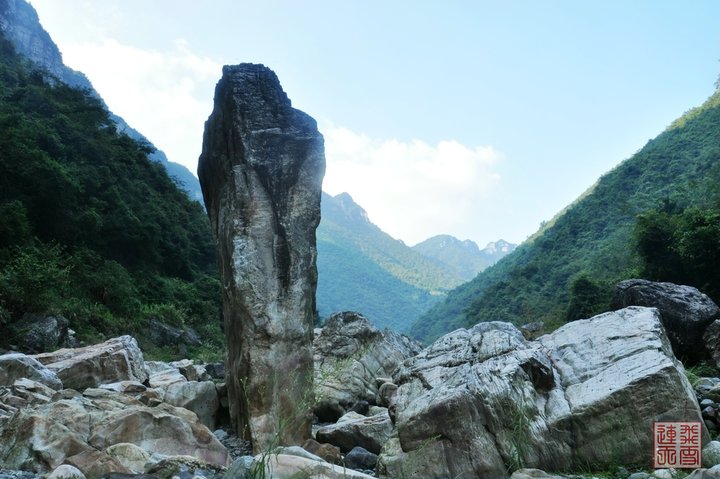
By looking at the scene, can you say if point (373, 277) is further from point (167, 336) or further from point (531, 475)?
point (531, 475)

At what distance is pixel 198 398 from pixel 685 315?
28.6 feet

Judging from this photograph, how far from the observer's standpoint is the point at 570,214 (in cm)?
5925

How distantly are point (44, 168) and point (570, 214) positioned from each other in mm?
47295

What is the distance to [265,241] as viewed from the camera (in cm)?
825

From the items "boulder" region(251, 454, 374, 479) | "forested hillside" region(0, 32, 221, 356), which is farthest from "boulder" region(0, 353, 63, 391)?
"forested hillside" region(0, 32, 221, 356)

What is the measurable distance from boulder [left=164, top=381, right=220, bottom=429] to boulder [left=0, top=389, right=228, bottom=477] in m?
1.73

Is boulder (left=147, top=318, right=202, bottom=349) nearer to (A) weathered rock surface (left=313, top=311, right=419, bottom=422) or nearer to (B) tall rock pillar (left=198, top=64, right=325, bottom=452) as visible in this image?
(A) weathered rock surface (left=313, top=311, right=419, bottom=422)

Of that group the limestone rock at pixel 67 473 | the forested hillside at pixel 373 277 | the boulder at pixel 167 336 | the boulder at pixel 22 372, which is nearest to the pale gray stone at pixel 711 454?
the limestone rock at pixel 67 473

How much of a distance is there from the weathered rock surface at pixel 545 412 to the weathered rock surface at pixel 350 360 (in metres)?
3.62


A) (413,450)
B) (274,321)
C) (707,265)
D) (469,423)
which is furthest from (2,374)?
(707,265)

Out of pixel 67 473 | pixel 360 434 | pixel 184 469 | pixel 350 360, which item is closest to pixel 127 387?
pixel 360 434

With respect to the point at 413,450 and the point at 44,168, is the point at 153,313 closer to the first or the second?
the point at 44,168

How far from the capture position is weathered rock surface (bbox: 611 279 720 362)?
435 inches

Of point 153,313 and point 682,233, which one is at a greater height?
point 682,233
